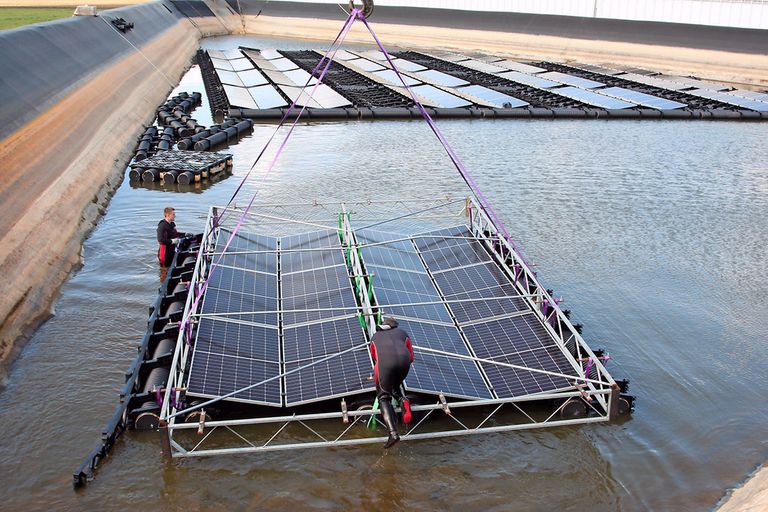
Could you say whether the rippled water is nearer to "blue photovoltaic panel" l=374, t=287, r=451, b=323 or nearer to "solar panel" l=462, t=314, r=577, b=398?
"solar panel" l=462, t=314, r=577, b=398

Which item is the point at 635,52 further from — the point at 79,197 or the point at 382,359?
the point at 382,359

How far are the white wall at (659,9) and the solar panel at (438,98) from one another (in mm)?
35758

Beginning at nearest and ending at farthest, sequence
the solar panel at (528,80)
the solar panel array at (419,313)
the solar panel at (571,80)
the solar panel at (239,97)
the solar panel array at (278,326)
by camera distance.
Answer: the solar panel array at (278,326)
the solar panel array at (419,313)
the solar panel at (239,97)
the solar panel at (571,80)
the solar panel at (528,80)

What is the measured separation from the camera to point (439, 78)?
216ft

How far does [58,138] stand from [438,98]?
1165 inches

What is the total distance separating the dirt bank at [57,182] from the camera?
69.6 ft

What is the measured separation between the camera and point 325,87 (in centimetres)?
5903

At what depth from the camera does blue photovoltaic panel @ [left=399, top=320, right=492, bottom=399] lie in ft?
48.8

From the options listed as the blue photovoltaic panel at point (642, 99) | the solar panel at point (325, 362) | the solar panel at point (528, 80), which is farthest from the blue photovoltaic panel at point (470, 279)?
the solar panel at point (528, 80)

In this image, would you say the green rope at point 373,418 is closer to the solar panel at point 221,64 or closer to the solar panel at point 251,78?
the solar panel at point 251,78

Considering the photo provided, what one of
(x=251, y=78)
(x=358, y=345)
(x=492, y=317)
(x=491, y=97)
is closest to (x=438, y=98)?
(x=491, y=97)

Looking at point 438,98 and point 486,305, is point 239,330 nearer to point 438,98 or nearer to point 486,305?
point 486,305

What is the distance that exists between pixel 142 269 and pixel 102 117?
20723 mm

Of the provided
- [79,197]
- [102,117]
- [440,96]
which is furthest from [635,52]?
[79,197]
